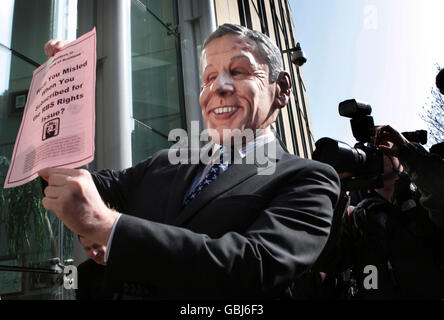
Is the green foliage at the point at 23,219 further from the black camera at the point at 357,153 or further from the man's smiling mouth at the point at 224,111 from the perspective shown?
the black camera at the point at 357,153

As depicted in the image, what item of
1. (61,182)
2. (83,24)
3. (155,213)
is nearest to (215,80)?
(155,213)

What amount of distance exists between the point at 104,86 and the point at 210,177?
1.81 meters

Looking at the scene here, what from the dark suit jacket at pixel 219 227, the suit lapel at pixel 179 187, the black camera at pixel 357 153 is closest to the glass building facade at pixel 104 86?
the dark suit jacket at pixel 219 227

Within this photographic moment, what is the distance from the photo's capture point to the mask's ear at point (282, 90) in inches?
63.8

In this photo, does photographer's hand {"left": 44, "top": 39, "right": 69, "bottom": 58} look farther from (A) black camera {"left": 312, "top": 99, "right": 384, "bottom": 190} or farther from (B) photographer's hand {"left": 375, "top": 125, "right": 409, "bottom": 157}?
(B) photographer's hand {"left": 375, "top": 125, "right": 409, "bottom": 157}

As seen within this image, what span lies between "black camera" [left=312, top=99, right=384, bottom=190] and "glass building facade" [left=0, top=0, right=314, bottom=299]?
4.33ft

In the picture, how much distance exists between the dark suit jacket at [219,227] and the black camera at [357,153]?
2.30 ft

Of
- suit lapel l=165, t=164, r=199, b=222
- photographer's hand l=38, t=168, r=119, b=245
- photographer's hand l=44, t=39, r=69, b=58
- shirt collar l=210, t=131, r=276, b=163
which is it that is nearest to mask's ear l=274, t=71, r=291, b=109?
shirt collar l=210, t=131, r=276, b=163

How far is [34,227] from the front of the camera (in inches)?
86.5

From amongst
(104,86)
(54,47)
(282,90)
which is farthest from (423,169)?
(104,86)

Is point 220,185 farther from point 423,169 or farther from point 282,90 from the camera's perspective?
point 423,169

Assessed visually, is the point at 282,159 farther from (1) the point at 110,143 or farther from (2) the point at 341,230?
(1) the point at 110,143

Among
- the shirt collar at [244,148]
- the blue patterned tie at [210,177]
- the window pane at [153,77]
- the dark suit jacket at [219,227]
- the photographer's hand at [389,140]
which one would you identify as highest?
the window pane at [153,77]

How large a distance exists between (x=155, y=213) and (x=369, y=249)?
1.36m
